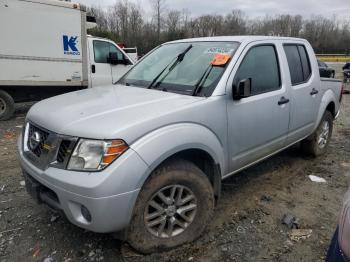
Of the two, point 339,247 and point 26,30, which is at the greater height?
point 26,30

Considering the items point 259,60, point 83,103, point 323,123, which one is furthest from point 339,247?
point 323,123

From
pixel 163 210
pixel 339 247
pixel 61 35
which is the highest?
pixel 61 35

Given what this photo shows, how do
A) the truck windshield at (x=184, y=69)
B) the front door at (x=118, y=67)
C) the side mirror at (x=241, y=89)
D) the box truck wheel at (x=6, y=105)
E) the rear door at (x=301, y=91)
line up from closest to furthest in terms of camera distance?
the side mirror at (x=241, y=89)
the truck windshield at (x=184, y=69)
the rear door at (x=301, y=91)
the box truck wheel at (x=6, y=105)
the front door at (x=118, y=67)

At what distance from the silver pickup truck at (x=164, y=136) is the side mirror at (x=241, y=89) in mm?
13

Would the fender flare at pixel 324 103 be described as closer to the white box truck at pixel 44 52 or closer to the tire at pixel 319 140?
the tire at pixel 319 140

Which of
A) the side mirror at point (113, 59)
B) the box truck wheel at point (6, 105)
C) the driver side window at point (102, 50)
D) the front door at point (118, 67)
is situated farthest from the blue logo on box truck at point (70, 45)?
the box truck wheel at point (6, 105)

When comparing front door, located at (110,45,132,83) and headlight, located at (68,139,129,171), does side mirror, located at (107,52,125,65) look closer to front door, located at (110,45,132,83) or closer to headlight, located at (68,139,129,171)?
front door, located at (110,45,132,83)

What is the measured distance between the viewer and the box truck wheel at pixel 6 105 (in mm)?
7949

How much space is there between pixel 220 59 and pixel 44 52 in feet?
20.1

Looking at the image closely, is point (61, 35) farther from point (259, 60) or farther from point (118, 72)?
point (259, 60)

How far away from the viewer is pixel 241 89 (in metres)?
3.03

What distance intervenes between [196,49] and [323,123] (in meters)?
2.73

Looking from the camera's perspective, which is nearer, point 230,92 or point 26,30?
point 230,92

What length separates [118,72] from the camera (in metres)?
9.45
